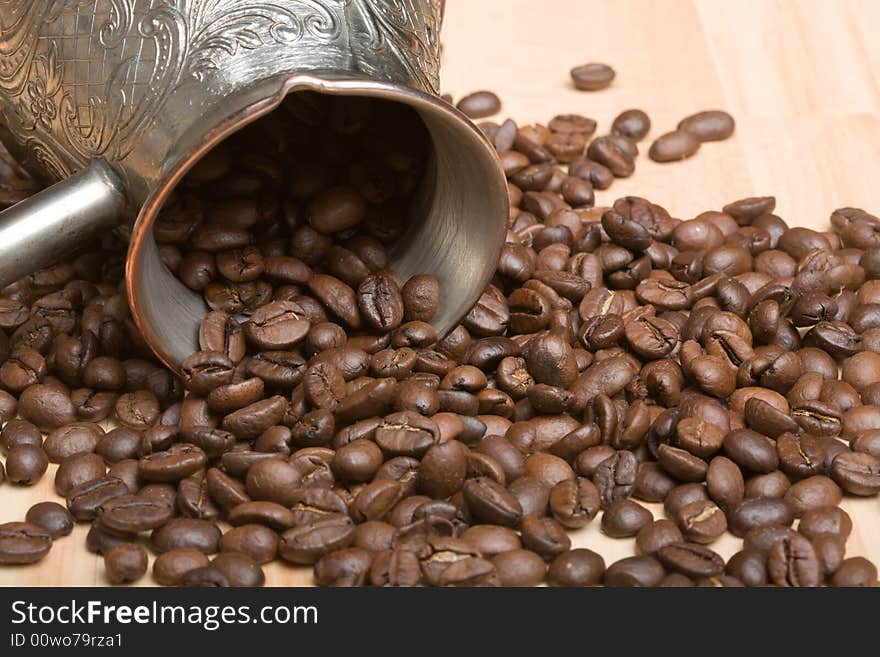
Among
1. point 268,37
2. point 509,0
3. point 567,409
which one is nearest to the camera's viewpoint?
point 268,37

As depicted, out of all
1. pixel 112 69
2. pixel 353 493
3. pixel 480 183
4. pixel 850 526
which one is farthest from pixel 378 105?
pixel 850 526

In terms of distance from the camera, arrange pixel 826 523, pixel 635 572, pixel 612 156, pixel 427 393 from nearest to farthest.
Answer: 1. pixel 635 572
2. pixel 826 523
3. pixel 427 393
4. pixel 612 156

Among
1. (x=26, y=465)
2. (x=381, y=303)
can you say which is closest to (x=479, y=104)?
(x=381, y=303)

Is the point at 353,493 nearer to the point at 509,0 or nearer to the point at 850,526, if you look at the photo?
the point at 850,526

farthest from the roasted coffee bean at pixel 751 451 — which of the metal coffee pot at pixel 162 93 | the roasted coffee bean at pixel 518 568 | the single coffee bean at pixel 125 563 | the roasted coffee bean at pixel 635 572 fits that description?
the single coffee bean at pixel 125 563

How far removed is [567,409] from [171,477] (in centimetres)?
63

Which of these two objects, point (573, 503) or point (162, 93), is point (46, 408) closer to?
point (162, 93)

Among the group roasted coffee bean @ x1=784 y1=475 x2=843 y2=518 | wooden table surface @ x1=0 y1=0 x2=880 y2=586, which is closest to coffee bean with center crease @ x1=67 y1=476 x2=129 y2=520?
roasted coffee bean @ x1=784 y1=475 x2=843 y2=518

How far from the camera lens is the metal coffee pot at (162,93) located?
1812 millimetres

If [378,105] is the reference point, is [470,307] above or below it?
below

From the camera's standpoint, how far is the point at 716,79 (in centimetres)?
305

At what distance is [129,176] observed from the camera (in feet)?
6.28

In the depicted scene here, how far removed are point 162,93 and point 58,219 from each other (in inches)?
9.7

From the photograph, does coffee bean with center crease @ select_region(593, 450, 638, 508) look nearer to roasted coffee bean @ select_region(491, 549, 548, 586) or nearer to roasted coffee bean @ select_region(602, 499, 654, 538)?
roasted coffee bean @ select_region(602, 499, 654, 538)
